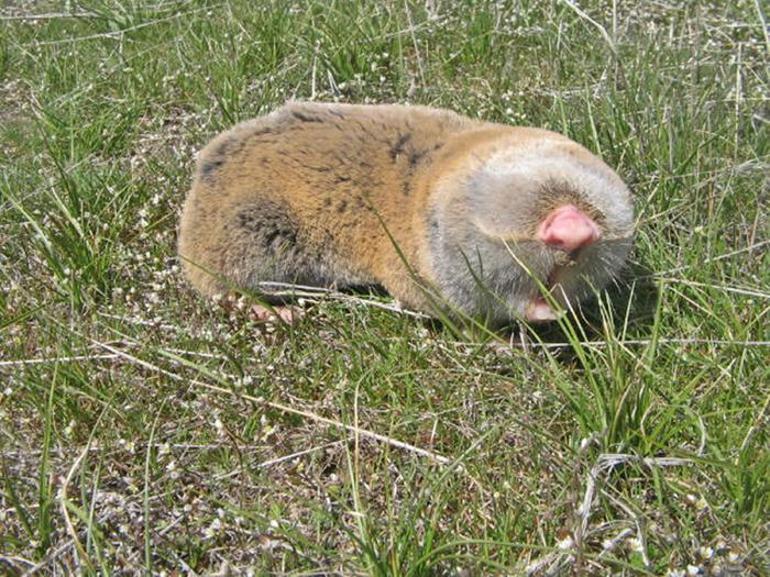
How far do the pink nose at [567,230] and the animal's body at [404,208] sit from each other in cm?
2

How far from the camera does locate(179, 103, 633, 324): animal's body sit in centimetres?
273

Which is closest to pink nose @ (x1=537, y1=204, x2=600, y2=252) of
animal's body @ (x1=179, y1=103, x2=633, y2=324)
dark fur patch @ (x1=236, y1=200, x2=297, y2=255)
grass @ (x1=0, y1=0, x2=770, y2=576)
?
animal's body @ (x1=179, y1=103, x2=633, y2=324)

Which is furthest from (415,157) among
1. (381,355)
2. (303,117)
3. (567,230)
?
(567,230)

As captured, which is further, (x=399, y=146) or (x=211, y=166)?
(x=211, y=166)

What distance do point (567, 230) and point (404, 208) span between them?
2.55 feet

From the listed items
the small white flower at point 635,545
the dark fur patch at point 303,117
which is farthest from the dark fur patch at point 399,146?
the small white flower at point 635,545

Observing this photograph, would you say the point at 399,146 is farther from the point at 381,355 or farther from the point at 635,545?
the point at 635,545

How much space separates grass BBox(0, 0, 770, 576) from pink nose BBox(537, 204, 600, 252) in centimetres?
26

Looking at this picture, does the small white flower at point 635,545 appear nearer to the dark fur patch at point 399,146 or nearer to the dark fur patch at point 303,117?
the dark fur patch at point 399,146

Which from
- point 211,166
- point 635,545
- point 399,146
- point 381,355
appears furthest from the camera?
point 211,166

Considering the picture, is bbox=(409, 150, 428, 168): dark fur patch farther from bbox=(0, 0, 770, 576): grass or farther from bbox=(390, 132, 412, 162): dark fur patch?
bbox=(0, 0, 770, 576): grass

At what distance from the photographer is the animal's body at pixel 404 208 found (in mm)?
2729

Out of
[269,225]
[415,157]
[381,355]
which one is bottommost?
[381,355]

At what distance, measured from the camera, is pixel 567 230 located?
8.32 feet
